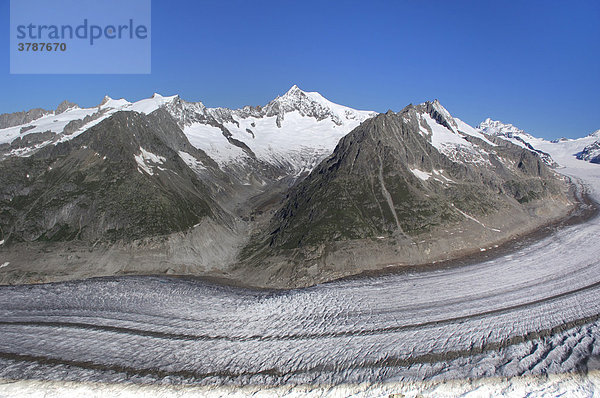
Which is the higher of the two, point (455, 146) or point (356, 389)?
point (455, 146)

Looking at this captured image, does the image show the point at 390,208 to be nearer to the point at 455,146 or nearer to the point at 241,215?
the point at 241,215

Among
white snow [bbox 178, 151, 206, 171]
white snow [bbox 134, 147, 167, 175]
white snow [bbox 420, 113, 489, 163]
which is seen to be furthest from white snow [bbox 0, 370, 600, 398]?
white snow [bbox 178, 151, 206, 171]

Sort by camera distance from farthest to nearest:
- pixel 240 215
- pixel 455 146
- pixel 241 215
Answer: pixel 455 146
pixel 240 215
pixel 241 215

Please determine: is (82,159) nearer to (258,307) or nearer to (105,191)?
(105,191)

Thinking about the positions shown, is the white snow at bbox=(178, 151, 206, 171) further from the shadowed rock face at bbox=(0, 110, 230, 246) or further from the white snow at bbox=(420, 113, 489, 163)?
the white snow at bbox=(420, 113, 489, 163)

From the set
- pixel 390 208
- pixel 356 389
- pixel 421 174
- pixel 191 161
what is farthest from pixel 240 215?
pixel 356 389

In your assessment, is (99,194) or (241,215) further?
(241,215)

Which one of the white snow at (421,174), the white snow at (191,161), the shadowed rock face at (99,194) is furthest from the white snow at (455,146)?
the white snow at (191,161)
